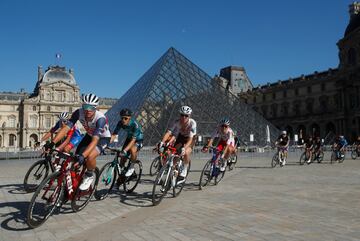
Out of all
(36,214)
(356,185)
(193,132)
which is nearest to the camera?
(36,214)

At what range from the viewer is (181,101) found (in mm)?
26297

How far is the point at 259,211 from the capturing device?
5191 mm

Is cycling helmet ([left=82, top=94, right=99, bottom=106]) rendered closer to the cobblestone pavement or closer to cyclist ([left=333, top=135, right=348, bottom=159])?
the cobblestone pavement

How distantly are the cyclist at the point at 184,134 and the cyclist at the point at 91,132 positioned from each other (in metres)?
1.34

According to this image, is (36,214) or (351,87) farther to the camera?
(351,87)

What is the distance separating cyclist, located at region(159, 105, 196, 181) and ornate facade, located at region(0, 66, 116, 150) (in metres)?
72.2

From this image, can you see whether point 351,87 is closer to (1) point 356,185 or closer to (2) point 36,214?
(1) point 356,185

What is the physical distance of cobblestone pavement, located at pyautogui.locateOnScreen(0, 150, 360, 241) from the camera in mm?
3930

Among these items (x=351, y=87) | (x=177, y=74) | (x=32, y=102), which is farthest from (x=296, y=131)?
(x=32, y=102)

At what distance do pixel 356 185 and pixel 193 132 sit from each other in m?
3.85

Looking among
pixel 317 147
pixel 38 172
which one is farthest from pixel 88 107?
pixel 317 147

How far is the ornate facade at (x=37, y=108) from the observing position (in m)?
74.2

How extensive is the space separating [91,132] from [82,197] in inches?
37.4

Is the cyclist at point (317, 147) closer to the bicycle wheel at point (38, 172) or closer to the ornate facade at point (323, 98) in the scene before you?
the bicycle wheel at point (38, 172)
